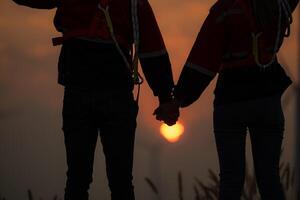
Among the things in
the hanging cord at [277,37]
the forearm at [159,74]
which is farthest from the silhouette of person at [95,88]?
the hanging cord at [277,37]

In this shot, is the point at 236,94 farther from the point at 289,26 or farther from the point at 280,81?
the point at 289,26

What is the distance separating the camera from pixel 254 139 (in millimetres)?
2838

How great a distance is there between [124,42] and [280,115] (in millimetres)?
764

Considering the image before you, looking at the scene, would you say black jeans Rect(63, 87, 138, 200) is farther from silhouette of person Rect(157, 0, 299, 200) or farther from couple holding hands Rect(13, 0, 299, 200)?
silhouette of person Rect(157, 0, 299, 200)

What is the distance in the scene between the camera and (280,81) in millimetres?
2891

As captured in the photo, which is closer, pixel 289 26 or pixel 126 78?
pixel 126 78

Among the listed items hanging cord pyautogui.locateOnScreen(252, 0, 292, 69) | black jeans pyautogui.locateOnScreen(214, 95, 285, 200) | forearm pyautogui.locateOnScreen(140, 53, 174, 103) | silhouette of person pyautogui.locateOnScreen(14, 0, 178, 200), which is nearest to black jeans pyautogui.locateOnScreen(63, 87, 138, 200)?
silhouette of person pyautogui.locateOnScreen(14, 0, 178, 200)

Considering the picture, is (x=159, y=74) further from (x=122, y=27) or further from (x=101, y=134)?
(x=101, y=134)

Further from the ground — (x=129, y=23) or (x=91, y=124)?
(x=129, y=23)

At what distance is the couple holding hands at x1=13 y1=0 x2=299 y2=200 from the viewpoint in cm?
267

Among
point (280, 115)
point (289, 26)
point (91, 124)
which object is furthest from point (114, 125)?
point (289, 26)

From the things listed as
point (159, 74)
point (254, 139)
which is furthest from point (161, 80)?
point (254, 139)

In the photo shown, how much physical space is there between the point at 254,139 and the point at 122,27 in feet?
2.50

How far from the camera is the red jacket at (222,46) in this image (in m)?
2.82
